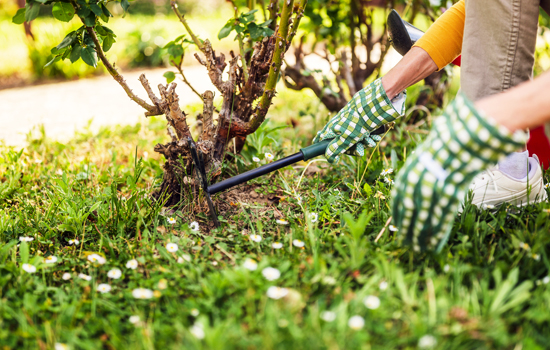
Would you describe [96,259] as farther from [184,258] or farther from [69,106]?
[69,106]

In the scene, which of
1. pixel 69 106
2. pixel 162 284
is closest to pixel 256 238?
pixel 162 284

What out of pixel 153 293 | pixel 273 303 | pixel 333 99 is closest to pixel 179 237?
pixel 153 293

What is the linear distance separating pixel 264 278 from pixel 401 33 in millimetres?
1370

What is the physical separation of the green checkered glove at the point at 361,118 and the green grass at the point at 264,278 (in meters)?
0.21

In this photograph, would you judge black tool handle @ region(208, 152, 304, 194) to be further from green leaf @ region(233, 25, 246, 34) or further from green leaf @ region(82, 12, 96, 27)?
green leaf @ region(82, 12, 96, 27)

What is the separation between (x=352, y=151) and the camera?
174 centimetres

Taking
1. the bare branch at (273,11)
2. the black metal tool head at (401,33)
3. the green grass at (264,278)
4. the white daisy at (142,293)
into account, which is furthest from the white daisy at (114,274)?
the black metal tool head at (401,33)

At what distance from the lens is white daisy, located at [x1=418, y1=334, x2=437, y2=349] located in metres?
0.89

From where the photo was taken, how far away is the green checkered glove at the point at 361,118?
64.2 inches

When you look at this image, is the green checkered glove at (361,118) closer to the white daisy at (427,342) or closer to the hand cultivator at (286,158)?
the hand cultivator at (286,158)

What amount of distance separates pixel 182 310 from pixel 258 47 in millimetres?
1142

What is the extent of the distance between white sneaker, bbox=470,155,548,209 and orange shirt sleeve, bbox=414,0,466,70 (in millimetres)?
500

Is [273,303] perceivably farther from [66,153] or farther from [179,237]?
[66,153]

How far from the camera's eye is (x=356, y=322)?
0.93m
